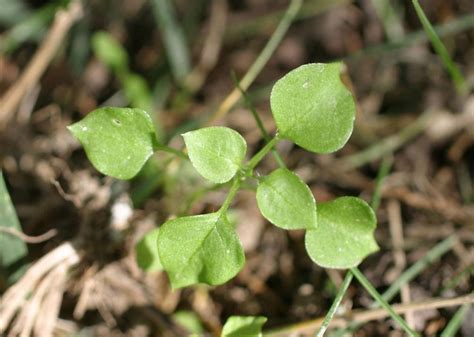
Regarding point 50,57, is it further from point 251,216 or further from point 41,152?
point 251,216

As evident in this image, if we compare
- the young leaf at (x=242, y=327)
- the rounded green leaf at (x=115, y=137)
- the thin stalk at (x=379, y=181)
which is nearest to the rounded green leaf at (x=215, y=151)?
the rounded green leaf at (x=115, y=137)

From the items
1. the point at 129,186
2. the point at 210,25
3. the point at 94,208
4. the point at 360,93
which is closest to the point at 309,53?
the point at 360,93

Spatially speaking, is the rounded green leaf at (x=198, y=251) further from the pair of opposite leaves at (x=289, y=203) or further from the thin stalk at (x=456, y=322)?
the thin stalk at (x=456, y=322)

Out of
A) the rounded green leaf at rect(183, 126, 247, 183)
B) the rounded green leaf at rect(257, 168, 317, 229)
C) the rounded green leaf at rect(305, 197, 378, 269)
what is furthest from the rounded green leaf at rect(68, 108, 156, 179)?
the rounded green leaf at rect(305, 197, 378, 269)

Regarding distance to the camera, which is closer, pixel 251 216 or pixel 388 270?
pixel 388 270

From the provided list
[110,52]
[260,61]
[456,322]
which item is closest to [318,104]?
[456,322]

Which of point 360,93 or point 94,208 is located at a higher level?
point 94,208
